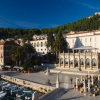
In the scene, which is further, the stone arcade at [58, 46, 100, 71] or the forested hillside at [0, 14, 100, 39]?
the forested hillside at [0, 14, 100, 39]

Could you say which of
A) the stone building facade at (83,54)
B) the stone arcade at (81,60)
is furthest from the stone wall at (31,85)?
the stone building facade at (83,54)

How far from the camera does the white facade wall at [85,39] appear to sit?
69.0 m

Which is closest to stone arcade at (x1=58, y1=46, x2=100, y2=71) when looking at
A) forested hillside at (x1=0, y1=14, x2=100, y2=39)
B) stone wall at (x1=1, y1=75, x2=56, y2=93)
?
stone wall at (x1=1, y1=75, x2=56, y2=93)

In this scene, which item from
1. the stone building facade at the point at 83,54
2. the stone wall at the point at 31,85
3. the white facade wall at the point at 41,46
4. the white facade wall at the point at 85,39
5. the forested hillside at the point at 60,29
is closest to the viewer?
the stone wall at the point at 31,85

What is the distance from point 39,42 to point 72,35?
1556 cm

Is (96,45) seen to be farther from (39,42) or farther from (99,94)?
(99,94)

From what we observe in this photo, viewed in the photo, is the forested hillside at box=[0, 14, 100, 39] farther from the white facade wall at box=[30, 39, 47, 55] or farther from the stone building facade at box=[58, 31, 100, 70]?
the stone building facade at box=[58, 31, 100, 70]

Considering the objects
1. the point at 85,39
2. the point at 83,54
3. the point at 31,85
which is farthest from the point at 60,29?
the point at 31,85

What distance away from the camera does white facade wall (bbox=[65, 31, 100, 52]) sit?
6900 cm

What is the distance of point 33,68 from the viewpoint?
59.7 m

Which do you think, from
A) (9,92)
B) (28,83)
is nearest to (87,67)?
(28,83)

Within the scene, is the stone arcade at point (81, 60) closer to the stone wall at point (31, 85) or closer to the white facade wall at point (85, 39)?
the white facade wall at point (85, 39)

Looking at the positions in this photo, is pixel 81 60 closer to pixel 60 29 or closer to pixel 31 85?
pixel 31 85

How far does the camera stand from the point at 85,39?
73188 mm
